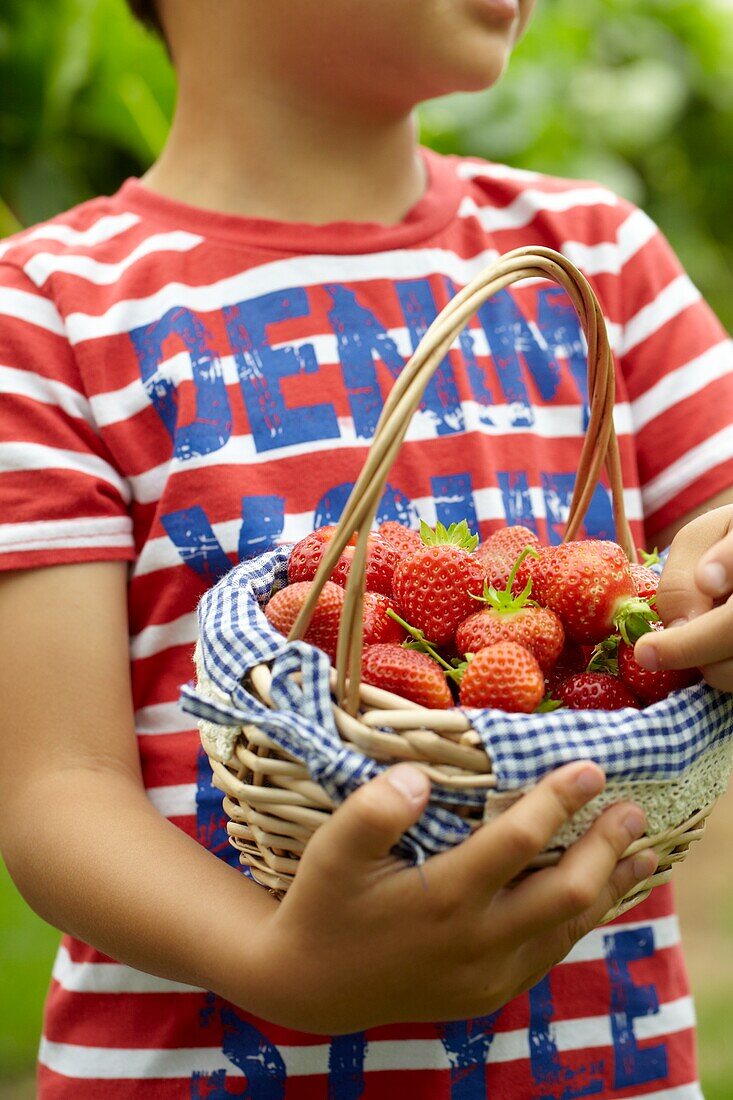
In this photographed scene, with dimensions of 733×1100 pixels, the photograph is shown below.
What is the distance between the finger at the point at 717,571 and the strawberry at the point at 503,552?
14 centimetres

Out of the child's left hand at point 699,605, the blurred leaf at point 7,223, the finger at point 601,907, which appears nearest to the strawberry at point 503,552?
the child's left hand at point 699,605

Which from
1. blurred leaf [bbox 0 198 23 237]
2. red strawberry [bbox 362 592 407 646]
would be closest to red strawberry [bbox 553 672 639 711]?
red strawberry [bbox 362 592 407 646]

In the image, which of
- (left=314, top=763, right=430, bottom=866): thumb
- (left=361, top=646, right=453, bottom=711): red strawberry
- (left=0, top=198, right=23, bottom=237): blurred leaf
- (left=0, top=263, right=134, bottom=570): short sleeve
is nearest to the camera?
(left=314, top=763, right=430, bottom=866): thumb

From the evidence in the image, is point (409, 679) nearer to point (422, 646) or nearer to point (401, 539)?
point (422, 646)

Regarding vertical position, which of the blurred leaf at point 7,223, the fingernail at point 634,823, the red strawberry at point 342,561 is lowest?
the fingernail at point 634,823

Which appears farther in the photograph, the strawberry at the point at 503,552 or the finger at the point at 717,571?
the strawberry at the point at 503,552

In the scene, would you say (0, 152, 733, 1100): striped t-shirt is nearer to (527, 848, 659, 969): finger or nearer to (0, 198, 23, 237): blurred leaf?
(527, 848, 659, 969): finger

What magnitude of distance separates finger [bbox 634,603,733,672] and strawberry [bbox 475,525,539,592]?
0.46ft

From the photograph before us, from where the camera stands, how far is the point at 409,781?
2.17 feet

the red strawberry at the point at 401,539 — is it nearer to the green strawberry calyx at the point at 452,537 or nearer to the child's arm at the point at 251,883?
the green strawberry calyx at the point at 452,537

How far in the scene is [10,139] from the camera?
2.12 meters

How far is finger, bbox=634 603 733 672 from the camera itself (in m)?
0.74

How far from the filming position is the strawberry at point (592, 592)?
829mm

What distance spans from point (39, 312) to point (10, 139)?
48.8 inches
